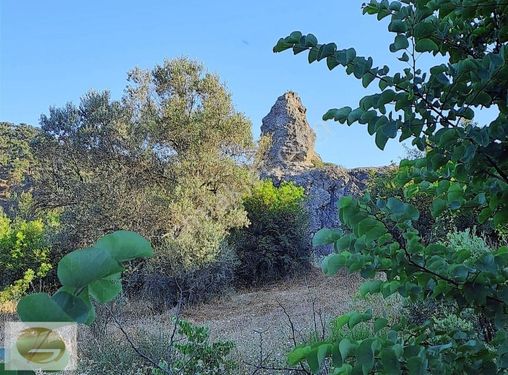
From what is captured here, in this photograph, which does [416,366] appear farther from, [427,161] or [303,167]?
[303,167]

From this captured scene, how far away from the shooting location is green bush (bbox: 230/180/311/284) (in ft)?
30.7

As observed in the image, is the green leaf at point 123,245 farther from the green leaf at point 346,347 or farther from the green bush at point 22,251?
the green bush at point 22,251

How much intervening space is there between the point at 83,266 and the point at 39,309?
28 millimetres

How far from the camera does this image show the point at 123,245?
0.84 feet

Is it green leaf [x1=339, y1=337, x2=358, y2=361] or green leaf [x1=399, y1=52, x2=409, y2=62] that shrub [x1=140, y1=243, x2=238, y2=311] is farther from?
green leaf [x1=399, y1=52, x2=409, y2=62]

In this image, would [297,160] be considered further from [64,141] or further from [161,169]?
[64,141]

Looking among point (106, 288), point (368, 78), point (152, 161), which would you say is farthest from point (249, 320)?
point (106, 288)

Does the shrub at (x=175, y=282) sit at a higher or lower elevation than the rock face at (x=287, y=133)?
lower

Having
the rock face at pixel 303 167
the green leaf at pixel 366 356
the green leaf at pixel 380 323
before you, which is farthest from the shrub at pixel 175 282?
the green leaf at pixel 366 356

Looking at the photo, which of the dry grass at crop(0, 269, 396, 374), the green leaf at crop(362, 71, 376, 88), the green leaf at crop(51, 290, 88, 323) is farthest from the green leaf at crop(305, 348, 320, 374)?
the dry grass at crop(0, 269, 396, 374)

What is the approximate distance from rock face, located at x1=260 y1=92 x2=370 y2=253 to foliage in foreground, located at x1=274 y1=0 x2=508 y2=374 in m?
10.1

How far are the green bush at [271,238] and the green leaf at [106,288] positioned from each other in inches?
351

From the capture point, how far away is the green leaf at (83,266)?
23 centimetres

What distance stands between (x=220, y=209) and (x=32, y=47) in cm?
567
